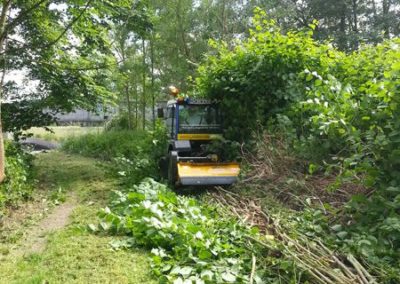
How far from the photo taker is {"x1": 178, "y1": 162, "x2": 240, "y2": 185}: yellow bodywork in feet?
21.0

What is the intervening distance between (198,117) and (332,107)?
11.9ft

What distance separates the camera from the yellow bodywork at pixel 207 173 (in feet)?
21.0

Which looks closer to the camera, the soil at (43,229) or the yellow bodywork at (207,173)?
the soil at (43,229)

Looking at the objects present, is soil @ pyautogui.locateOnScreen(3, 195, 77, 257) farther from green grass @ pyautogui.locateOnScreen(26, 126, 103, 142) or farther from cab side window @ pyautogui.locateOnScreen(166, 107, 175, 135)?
green grass @ pyautogui.locateOnScreen(26, 126, 103, 142)

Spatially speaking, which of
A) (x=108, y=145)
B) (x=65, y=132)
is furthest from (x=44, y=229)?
(x=65, y=132)

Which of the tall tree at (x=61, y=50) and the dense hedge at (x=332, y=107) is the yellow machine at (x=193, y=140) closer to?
the dense hedge at (x=332, y=107)

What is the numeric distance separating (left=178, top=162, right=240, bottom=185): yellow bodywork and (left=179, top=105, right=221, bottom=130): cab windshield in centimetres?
134

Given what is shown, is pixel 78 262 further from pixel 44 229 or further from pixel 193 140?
pixel 193 140

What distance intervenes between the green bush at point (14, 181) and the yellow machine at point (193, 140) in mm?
2690

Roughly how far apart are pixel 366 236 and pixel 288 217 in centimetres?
109

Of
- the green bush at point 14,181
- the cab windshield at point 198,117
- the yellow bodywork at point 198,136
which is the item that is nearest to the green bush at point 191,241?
the green bush at point 14,181

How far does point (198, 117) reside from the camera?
799cm

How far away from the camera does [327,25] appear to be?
75.3 ft

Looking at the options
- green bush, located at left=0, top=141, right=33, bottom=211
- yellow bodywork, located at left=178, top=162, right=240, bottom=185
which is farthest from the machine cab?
green bush, located at left=0, top=141, right=33, bottom=211
